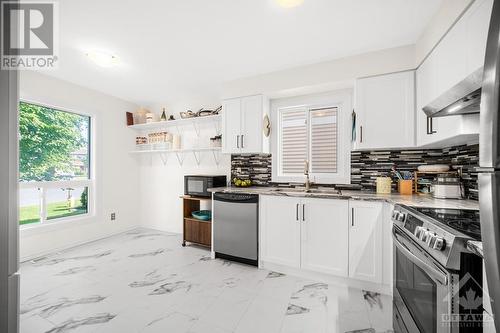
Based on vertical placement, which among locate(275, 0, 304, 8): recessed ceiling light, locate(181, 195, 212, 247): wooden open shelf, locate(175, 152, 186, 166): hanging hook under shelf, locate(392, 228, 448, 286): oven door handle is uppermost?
locate(275, 0, 304, 8): recessed ceiling light

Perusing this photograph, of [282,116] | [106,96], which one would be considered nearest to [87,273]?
[106,96]

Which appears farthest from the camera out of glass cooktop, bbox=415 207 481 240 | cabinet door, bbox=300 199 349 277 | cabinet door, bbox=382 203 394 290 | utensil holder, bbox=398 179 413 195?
utensil holder, bbox=398 179 413 195

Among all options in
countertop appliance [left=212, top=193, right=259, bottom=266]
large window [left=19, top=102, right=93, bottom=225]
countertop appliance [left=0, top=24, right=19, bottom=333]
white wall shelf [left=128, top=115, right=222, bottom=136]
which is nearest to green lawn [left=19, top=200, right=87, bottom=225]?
large window [left=19, top=102, right=93, bottom=225]

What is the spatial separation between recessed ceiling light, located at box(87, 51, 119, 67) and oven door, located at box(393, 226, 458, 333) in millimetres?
3263

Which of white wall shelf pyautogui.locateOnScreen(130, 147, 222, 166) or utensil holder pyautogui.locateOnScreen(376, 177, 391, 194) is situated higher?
white wall shelf pyautogui.locateOnScreen(130, 147, 222, 166)

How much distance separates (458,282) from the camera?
0.83 m

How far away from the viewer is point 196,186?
11.2 feet

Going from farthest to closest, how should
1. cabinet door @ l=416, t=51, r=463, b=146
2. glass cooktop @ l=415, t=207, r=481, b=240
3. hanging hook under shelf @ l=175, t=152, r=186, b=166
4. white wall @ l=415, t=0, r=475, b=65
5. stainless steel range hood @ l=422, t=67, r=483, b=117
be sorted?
1. hanging hook under shelf @ l=175, t=152, r=186, b=166
2. cabinet door @ l=416, t=51, r=463, b=146
3. white wall @ l=415, t=0, r=475, b=65
4. glass cooktop @ l=415, t=207, r=481, b=240
5. stainless steel range hood @ l=422, t=67, r=483, b=117

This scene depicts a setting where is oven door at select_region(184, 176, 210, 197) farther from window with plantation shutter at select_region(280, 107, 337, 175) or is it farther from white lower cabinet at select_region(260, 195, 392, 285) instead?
window with plantation shutter at select_region(280, 107, 337, 175)

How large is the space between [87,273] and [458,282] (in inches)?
127

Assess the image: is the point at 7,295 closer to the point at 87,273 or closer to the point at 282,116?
the point at 87,273

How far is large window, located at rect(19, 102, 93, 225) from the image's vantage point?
2988 millimetres

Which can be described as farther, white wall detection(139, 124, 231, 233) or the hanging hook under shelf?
the hanging hook under shelf

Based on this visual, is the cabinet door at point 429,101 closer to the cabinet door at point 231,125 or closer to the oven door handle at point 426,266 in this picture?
the oven door handle at point 426,266
